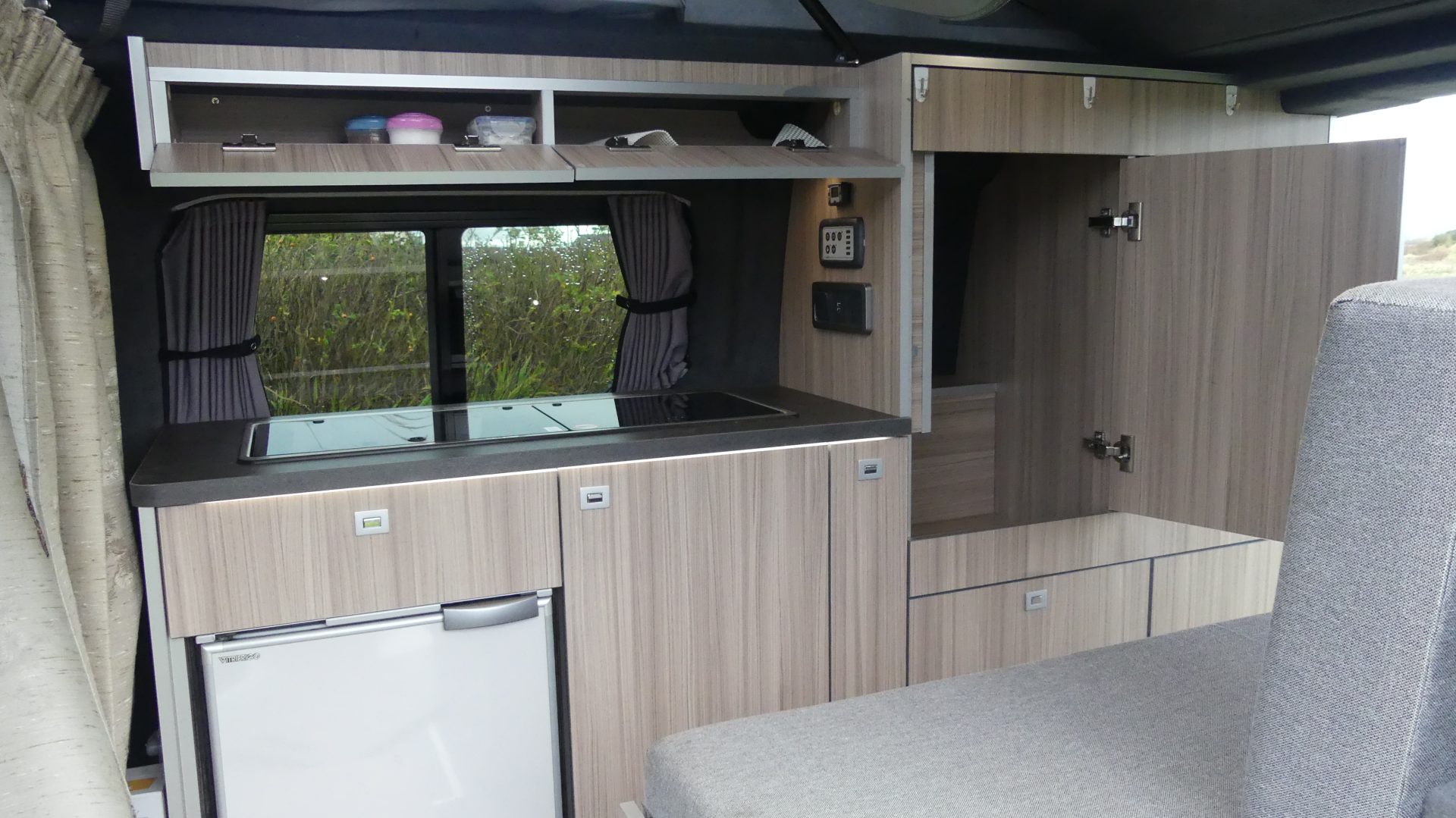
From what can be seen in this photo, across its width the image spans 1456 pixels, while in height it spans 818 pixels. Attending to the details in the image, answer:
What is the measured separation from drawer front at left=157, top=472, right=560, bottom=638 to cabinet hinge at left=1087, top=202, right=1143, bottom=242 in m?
1.51

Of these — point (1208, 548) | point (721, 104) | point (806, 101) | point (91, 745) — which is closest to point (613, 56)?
point (721, 104)

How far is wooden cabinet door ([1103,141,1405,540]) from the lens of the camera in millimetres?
2189

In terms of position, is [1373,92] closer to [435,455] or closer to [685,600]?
[685,600]

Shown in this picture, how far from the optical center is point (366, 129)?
2537 mm

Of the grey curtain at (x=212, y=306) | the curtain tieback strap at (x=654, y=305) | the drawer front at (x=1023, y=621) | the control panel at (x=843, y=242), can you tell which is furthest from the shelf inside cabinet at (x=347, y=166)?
the drawer front at (x=1023, y=621)

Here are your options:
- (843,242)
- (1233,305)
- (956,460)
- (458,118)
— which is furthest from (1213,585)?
(458,118)

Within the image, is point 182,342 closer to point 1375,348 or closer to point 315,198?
point 315,198

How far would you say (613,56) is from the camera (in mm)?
2801

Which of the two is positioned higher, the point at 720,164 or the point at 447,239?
the point at 720,164

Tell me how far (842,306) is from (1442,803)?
6.53 feet

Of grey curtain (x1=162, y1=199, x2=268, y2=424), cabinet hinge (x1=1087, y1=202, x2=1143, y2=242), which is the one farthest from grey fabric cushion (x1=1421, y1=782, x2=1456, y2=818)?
grey curtain (x1=162, y1=199, x2=268, y2=424)

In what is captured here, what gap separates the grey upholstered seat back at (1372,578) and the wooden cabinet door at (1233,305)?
1.27 meters

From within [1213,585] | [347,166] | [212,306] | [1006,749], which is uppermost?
[347,166]

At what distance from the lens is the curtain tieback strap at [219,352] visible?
2613 millimetres
